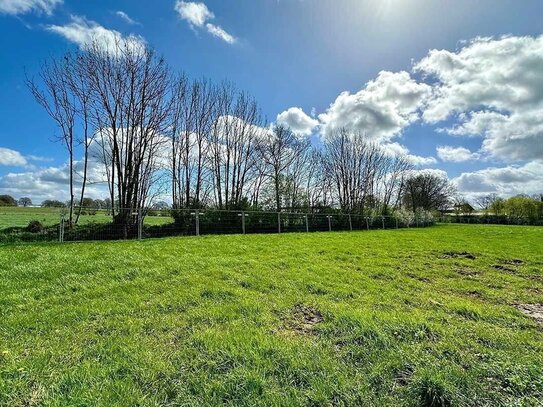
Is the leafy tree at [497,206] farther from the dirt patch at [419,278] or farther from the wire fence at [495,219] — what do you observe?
the dirt patch at [419,278]

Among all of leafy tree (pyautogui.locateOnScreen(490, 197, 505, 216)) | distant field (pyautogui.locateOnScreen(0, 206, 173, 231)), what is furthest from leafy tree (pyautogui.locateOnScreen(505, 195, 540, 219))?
Answer: distant field (pyautogui.locateOnScreen(0, 206, 173, 231))

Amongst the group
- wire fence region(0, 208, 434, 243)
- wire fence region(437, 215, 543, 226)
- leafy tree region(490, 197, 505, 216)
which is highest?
leafy tree region(490, 197, 505, 216)

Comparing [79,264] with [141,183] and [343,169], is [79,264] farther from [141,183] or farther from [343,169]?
[343,169]

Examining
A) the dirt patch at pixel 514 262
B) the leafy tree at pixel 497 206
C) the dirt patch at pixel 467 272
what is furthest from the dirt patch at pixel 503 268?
the leafy tree at pixel 497 206

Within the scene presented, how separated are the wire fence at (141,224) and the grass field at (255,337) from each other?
150 inches

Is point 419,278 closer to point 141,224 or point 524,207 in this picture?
point 141,224

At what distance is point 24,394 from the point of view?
6.79 feet

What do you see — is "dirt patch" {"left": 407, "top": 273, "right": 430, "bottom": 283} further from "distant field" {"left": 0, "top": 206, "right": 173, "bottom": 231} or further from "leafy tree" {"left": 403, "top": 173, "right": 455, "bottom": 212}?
"leafy tree" {"left": 403, "top": 173, "right": 455, "bottom": 212}

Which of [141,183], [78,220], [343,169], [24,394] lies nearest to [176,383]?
[24,394]

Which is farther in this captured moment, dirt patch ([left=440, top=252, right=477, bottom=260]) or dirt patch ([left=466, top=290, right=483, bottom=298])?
dirt patch ([left=440, top=252, right=477, bottom=260])

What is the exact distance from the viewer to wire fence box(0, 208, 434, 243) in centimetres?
934

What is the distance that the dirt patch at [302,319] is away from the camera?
337 centimetres

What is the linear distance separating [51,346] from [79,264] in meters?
3.35

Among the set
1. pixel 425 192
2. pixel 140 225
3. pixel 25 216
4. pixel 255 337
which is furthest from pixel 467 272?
pixel 425 192
